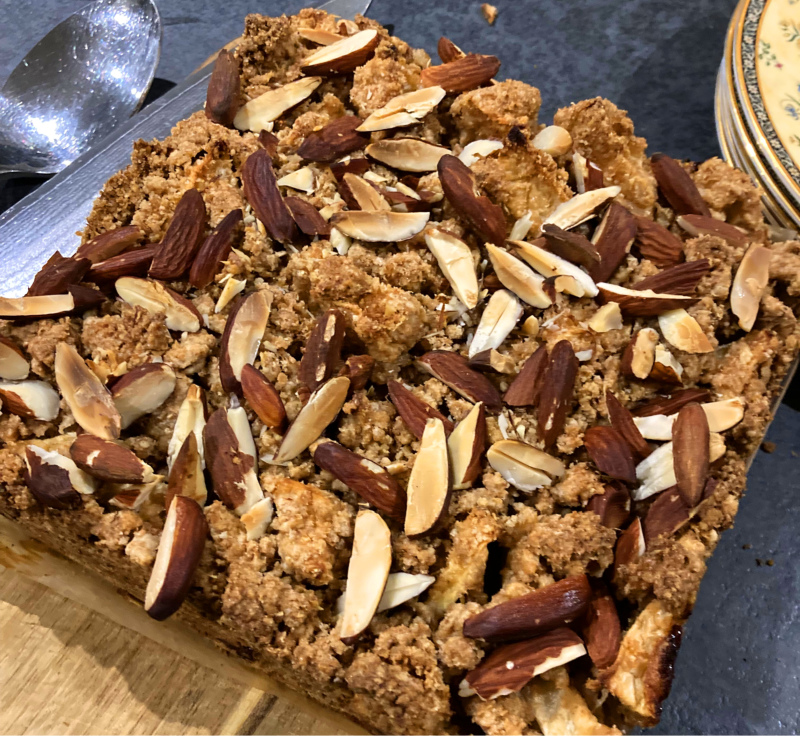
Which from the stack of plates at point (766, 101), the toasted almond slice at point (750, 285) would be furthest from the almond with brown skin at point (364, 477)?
the stack of plates at point (766, 101)

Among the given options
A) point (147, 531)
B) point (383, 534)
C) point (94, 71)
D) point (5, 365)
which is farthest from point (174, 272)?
point (94, 71)

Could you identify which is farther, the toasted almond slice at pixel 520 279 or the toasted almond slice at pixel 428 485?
the toasted almond slice at pixel 520 279

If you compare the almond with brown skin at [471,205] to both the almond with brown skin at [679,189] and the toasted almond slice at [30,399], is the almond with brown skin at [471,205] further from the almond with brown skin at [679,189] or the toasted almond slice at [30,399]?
the toasted almond slice at [30,399]

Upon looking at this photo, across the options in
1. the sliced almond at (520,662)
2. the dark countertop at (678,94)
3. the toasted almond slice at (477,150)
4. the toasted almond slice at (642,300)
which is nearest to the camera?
the sliced almond at (520,662)

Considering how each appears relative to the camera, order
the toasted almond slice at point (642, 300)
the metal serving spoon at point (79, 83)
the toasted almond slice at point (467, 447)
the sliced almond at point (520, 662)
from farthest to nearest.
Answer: the metal serving spoon at point (79, 83), the toasted almond slice at point (642, 300), the toasted almond slice at point (467, 447), the sliced almond at point (520, 662)

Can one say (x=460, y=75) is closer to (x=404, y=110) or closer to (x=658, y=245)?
(x=404, y=110)

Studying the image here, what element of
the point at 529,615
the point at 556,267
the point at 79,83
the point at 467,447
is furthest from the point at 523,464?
the point at 79,83

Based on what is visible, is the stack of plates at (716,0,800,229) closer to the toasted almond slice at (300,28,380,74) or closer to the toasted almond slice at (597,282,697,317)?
the toasted almond slice at (597,282,697,317)
